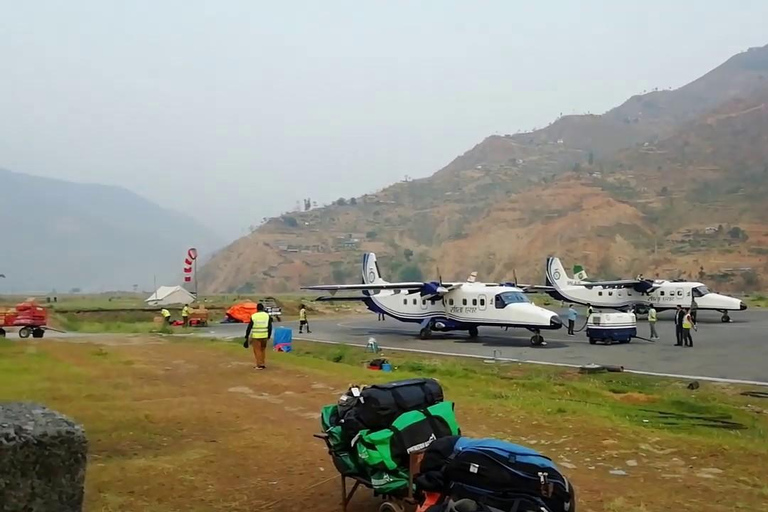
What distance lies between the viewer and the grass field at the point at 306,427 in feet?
22.7

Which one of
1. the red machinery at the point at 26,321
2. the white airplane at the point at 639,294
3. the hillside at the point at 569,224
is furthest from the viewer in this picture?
the hillside at the point at 569,224

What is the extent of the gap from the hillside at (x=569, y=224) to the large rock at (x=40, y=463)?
91.5 meters

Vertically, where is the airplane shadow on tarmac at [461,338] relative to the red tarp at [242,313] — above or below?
below

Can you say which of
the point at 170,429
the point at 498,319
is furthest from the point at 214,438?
the point at 498,319

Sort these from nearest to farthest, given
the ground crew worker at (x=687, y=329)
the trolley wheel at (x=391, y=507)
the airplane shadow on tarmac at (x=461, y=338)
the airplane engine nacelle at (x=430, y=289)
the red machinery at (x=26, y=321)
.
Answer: the trolley wheel at (x=391, y=507)
the ground crew worker at (x=687, y=329)
the airplane shadow on tarmac at (x=461, y=338)
the red machinery at (x=26, y=321)
the airplane engine nacelle at (x=430, y=289)

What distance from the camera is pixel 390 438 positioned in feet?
18.2

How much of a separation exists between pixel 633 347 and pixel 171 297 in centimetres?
5021

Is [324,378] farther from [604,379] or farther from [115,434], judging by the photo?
[604,379]

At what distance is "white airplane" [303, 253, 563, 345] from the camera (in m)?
27.8

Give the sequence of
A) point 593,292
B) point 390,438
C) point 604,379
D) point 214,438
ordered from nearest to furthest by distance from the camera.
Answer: point 390,438 → point 214,438 → point 604,379 → point 593,292

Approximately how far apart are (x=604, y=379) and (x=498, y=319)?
11.0 m

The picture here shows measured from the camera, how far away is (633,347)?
85.7 ft

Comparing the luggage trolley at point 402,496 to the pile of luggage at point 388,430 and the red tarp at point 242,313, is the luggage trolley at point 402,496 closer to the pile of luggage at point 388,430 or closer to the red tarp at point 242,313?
the pile of luggage at point 388,430

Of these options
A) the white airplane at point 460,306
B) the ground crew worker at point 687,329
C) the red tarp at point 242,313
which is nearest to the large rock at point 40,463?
the white airplane at point 460,306
